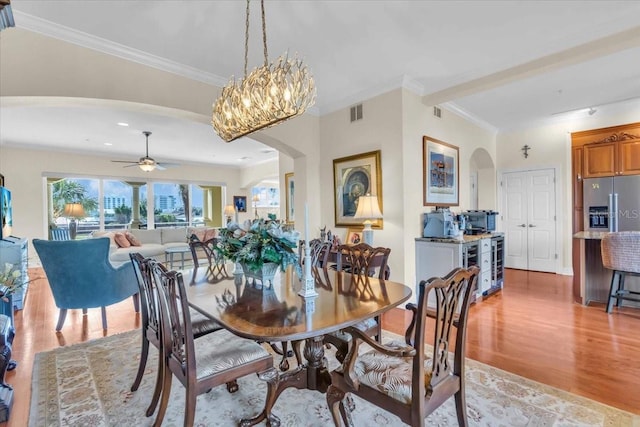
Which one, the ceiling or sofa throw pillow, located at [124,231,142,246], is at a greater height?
the ceiling

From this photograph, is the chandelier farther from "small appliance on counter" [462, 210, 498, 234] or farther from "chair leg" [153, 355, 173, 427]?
"small appliance on counter" [462, 210, 498, 234]

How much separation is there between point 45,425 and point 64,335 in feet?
5.51

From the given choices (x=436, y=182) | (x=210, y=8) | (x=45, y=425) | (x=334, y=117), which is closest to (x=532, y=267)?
(x=436, y=182)

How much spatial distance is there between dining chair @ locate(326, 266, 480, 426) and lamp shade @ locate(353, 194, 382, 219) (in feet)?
7.81

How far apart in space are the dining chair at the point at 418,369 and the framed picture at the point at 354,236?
2.73 meters

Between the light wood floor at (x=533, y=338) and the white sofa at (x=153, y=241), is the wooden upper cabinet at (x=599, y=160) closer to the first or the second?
the light wood floor at (x=533, y=338)

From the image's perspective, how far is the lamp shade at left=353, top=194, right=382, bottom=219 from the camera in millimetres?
3914

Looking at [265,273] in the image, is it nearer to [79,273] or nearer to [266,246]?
[266,246]

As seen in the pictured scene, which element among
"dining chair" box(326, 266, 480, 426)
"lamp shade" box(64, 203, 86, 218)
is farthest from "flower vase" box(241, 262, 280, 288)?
"lamp shade" box(64, 203, 86, 218)

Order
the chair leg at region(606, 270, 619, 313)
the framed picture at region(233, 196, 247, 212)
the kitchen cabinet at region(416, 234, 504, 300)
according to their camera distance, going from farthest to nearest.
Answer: the framed picture at region(233, 196, 247, 212) → the kitchen cabinet at region(416, 234, 504, 300) → the chair leg at region(606, 270, 619, 313)

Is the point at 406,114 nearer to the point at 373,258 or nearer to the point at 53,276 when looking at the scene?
the point at 373,258

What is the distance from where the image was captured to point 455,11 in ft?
8.43

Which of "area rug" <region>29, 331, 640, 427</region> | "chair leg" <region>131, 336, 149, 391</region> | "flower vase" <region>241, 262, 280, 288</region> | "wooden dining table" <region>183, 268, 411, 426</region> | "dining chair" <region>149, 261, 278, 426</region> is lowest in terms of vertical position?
"area rug" <region>29, 331, 640, 427</region>

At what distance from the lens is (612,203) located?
4.85m
